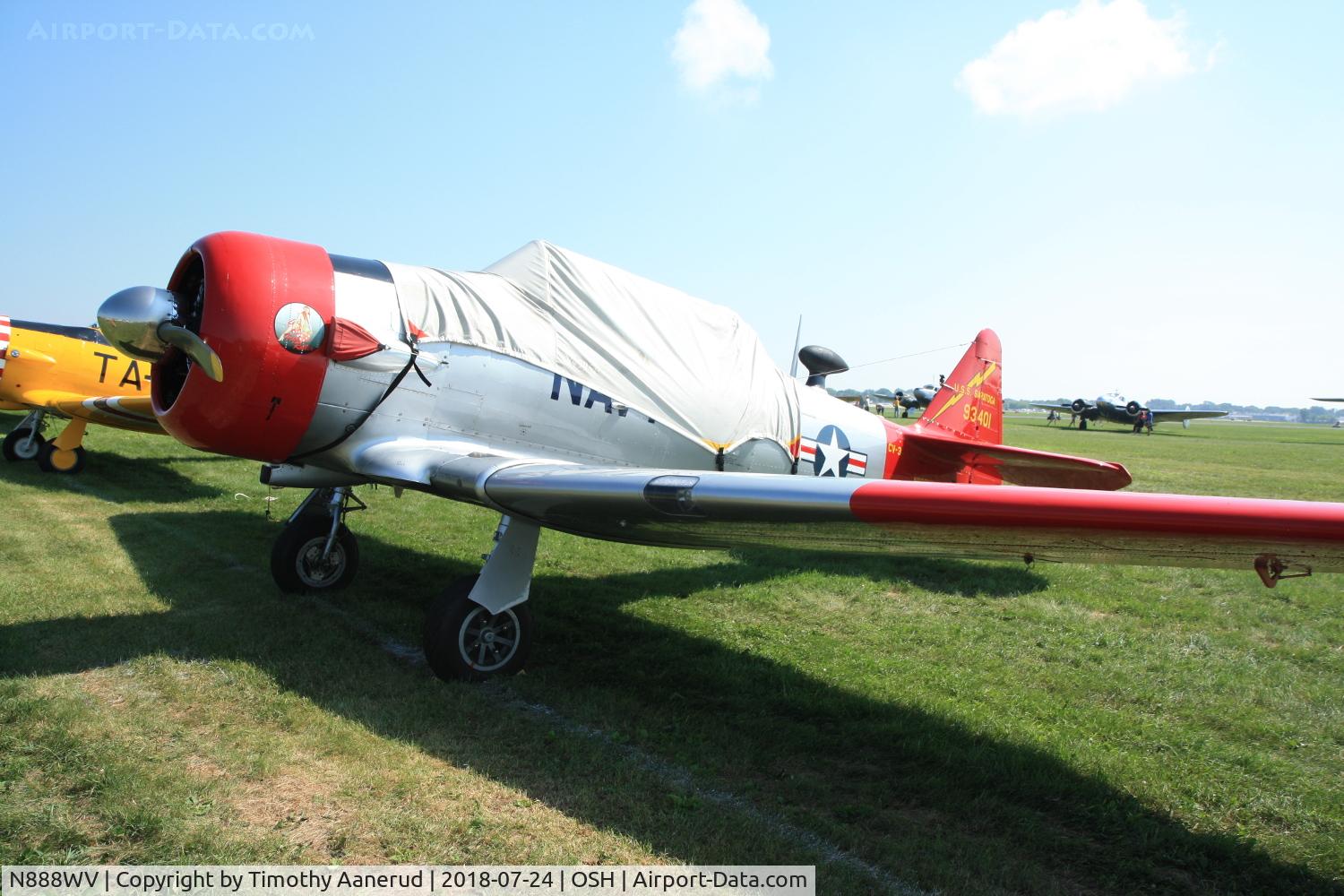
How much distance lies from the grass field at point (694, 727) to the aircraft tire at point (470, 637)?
15cm

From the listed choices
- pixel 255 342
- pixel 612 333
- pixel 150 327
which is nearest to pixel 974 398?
pixel 612 333

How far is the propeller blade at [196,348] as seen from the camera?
420 cm

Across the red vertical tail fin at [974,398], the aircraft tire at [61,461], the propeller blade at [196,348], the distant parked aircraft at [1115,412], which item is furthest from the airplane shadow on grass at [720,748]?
the distant parked aircraft at [1115,412]

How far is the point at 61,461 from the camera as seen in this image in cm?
1120

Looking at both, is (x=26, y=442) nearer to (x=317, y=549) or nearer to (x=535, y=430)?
(x=317, y=549)

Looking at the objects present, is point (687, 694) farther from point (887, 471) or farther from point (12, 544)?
point (12, 544)

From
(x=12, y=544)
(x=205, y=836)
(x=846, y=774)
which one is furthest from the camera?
(x=12, y=544)

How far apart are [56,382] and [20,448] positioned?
108cm

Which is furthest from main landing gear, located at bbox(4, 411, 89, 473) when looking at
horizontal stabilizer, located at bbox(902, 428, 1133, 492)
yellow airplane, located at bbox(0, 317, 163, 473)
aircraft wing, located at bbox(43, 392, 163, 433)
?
horizontal stabilizer, located at bbox(902, 428, 1133, 492)

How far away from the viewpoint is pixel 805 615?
20.3 ft

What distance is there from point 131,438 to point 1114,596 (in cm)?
1569

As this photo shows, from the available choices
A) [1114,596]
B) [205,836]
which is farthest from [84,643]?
[1114,596]

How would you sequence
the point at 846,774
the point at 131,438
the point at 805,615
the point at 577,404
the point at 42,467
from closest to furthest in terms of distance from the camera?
the point at 846,774, the point at 577,404, the point at 805,615, the point at 42,467, the point at 131,438

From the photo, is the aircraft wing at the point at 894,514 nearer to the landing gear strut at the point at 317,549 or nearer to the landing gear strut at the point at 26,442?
the landing gear strut at the point at 317,549
